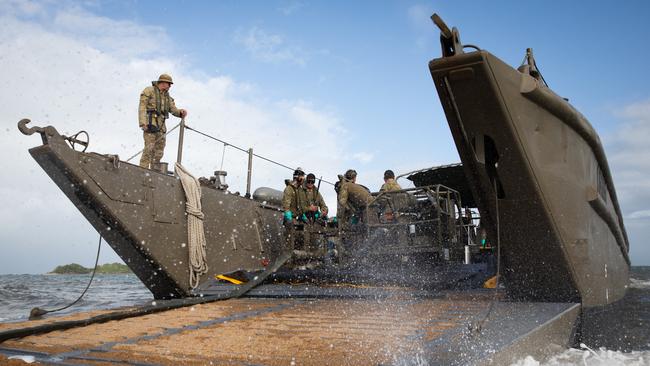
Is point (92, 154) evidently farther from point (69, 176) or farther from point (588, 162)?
point (588, 162)

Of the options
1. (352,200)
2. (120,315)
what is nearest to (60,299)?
(352,200)

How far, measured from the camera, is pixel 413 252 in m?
6.21

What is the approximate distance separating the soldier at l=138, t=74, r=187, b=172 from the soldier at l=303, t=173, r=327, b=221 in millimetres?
2270

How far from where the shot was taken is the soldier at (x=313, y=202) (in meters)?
7.76

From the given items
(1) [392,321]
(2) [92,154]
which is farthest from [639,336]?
(2) [92,154]

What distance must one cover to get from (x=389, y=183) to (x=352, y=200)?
58cm

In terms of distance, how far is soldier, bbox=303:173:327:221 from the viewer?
7.76 metres

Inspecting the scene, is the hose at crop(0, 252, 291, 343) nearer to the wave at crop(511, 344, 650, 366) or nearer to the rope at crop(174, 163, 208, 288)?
the rope at crop(174, 163, 208, 288)

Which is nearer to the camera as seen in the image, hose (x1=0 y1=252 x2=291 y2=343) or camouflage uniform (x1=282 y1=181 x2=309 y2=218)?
hose (x1=0 y1=252 x2=291 y2=343)

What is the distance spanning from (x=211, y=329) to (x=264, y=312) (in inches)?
34.0

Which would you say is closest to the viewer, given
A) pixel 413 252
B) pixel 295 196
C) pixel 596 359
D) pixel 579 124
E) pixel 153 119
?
pixel 596 359

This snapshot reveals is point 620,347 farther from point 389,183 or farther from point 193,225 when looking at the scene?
point 193,225

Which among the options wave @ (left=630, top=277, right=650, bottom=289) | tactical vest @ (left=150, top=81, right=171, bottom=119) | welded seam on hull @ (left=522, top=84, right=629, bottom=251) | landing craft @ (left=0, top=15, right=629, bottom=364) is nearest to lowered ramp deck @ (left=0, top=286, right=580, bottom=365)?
landing craft @ (left=0, top=15, right=629, bottom=364)

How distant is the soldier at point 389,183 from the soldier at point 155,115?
9.47 ft
